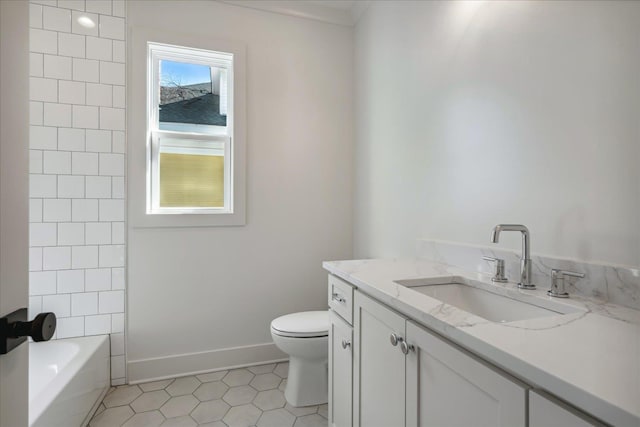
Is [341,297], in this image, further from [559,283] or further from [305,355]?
[559,283]

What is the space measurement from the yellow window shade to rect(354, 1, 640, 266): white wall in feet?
3.92

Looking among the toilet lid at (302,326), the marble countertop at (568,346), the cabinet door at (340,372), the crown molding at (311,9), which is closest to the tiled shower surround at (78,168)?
the crown molding at (311,9)

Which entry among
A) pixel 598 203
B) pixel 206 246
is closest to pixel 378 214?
pixel 206 246

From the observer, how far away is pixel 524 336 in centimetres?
75

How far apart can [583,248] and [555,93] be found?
54 centimetres

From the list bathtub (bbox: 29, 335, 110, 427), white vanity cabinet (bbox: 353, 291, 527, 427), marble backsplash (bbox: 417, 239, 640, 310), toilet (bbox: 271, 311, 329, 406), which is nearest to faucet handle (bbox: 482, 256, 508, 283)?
marble backsplash (bbox: 417, 239, 640, 310)

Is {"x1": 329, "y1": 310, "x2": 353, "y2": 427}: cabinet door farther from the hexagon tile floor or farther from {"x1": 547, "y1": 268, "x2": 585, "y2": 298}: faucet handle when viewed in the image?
{"x1": 547, "y1": 268, "x2": 585, "y2": 298}: faucet handle

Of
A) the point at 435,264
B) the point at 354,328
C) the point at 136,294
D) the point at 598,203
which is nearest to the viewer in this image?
the point at 598,203

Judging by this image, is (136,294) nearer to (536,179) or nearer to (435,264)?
(435,264)

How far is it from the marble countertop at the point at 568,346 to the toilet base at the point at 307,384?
43.8 inches

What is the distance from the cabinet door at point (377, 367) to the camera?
110 cm

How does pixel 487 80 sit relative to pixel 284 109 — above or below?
below

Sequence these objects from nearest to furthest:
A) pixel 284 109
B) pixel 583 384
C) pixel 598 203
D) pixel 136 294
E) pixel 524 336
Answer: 1. pixel 583 384
2. pixel 524 336
3. pixel 598 203
4. pixel 136 294
5. pixel 284 109

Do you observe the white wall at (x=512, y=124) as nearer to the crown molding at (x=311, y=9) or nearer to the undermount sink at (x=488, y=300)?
the undermount sink at (x=488, y=300)
